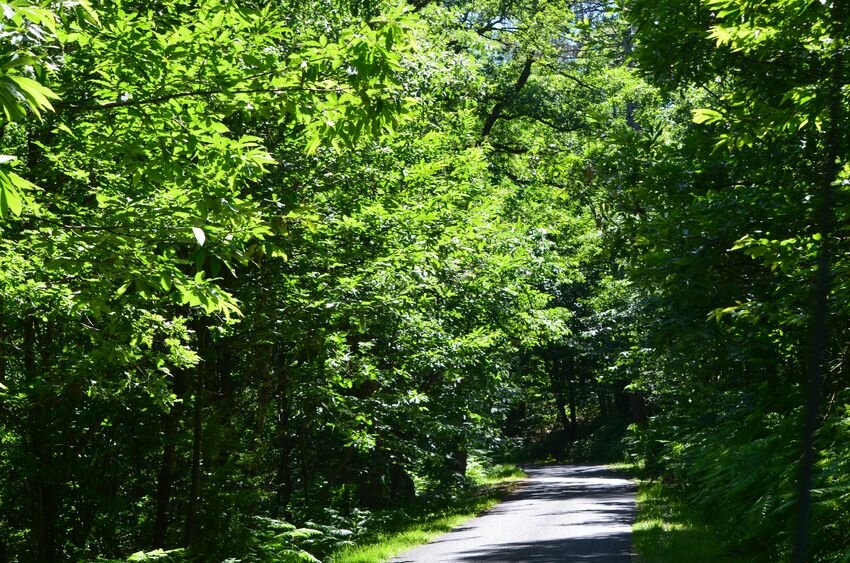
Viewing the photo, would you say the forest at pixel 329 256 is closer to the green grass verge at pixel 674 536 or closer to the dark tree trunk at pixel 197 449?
the dark tree trunk at pixel 197 449

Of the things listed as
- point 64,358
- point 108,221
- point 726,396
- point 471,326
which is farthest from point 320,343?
point 471,326

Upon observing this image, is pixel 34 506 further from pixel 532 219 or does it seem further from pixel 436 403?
pixel 532 219

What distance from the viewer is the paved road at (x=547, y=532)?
12.4 meters

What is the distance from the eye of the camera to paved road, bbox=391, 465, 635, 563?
1240 centimetres

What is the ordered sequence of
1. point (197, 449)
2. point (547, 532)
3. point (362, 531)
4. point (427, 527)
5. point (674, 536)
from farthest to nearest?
point (427, 527) → point (362, 531) → point (547, 532) → point (674, 536) → point (197, 449)

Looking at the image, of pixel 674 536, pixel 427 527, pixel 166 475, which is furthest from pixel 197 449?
pixel 427 527

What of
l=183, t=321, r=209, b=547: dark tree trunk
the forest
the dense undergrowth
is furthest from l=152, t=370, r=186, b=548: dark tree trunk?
the dense undergrowth

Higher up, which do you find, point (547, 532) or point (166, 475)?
point (166, 475)

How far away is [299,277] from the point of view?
35.5 feet

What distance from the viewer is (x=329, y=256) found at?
10969mm

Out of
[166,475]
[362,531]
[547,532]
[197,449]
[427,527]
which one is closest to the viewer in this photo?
[197,449]

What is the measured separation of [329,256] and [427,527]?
8280mm

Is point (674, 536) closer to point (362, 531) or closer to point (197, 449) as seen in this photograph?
point (362, 531)

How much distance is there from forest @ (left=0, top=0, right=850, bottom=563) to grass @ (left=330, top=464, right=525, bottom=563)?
63 centimetres
